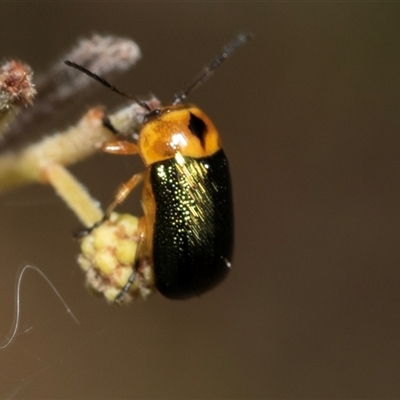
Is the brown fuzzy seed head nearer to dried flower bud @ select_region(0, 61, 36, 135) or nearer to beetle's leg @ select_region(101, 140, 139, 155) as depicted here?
dried flower bud @ select_region(0, 61, 36, 135)

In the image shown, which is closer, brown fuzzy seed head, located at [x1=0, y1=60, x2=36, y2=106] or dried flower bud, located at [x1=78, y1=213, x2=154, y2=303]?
brown fuzzy seed head, located at [x1=0, y1=60, x2=36, y2=106]

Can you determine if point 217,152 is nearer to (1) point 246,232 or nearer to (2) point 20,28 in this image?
(1) point 246,232

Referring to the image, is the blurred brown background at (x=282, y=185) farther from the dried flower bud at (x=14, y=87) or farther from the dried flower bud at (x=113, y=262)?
→ the dried flower bud at (x=14, y=87)

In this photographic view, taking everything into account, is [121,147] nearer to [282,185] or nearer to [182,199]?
[182,199]

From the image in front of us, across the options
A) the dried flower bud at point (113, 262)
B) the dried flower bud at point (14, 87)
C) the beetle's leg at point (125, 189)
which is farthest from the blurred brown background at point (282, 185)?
the dried flower bud at point (14, 87)

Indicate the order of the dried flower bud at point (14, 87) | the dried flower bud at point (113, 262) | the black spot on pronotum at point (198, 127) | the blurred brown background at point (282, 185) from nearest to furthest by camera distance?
the dried flower bud at point (14, 87) → the dried flower bud at point (113, 262) → the black spot on pronotum at point (198, 127) → the blurred brown background at point (282, 185)

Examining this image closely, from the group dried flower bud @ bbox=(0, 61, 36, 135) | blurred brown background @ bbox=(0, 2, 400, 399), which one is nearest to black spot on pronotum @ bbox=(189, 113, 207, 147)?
dried flower bud @ bbox=(0, 61, 36, 135)
